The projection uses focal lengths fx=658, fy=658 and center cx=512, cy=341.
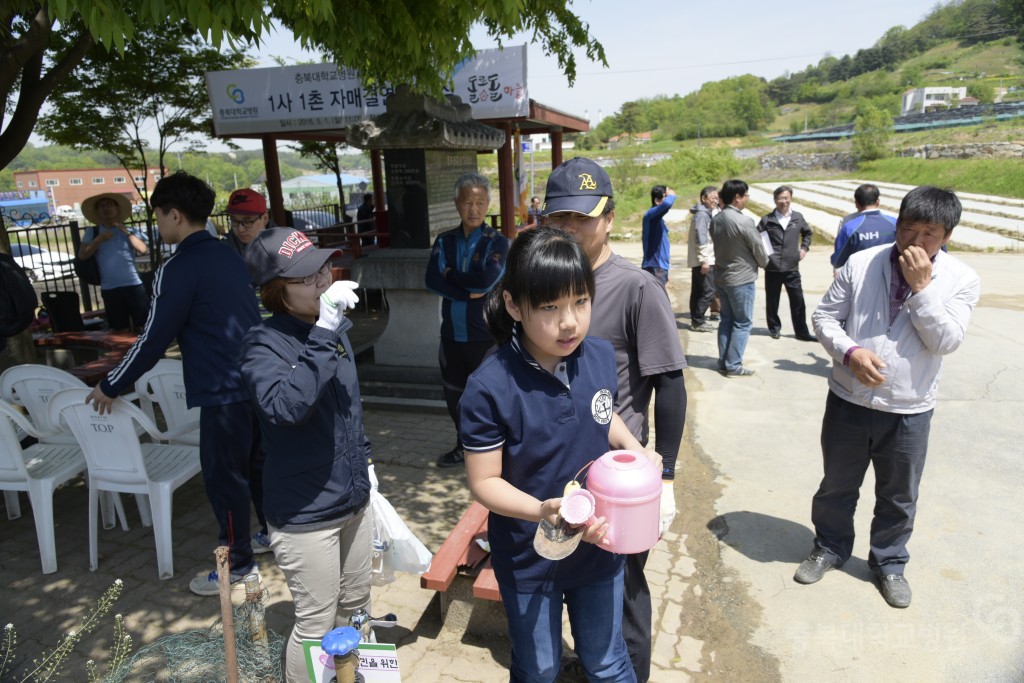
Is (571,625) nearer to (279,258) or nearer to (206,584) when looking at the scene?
(279,258)

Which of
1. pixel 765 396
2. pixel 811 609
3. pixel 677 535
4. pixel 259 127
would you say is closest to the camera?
pixel 811 609

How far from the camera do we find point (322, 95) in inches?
451

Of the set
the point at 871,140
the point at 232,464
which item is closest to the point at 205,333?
the point at 232,464

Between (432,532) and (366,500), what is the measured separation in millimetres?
1648

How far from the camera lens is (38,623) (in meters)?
3.14

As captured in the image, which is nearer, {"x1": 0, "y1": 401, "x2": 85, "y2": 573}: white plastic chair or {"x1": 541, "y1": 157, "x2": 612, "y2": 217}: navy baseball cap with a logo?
{"x1": 541, "y1": 157, "x2": 612, "y2": 217}: navy baseball cap with a logo

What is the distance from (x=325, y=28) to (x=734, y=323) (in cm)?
465

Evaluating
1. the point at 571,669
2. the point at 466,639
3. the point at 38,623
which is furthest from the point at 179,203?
the point at 571,669

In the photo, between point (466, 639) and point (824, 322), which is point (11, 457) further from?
point (824, 322)

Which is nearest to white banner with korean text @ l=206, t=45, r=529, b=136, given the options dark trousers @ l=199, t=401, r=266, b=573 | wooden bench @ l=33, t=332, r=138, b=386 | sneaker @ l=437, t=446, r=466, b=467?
wooden bench @ l=33, t=332, r=138, b=386

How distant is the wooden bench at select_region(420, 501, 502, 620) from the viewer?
110 inches

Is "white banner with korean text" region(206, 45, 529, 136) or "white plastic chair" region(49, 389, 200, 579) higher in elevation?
Result: "white banner with korean text" region(206, 45, 529, 136)

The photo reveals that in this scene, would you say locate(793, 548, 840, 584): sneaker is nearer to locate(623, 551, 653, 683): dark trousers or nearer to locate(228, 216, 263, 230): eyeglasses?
locate(623, 551, 653, 683): dark trousers

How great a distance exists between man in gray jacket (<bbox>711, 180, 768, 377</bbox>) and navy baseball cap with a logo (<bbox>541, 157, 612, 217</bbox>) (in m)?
4.73
